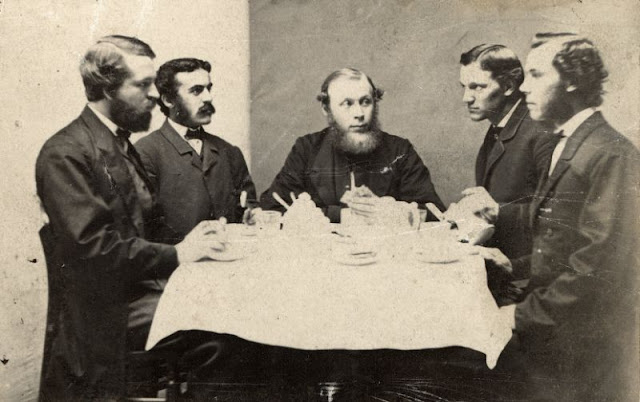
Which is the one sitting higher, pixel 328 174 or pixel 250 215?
pixel 328 174

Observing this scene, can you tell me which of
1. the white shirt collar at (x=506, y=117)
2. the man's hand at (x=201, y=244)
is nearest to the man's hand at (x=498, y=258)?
the white shirt collar at (x=506, y=117)

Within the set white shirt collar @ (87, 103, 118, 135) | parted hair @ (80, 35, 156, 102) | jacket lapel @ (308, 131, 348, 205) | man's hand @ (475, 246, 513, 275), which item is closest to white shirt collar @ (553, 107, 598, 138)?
man's hand @ (475, 246, 513, 275)

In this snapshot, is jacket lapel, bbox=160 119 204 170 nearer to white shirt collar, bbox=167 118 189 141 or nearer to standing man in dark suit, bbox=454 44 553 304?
white shirt collar, bbox=167 118 189 141

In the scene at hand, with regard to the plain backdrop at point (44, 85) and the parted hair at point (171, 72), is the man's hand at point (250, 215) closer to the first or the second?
the plain backdrop at point (44, 85)

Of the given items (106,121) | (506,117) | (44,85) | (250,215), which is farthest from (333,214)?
(44,85)

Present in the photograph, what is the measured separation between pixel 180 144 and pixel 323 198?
0.62 meters

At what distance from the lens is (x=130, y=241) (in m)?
2.77

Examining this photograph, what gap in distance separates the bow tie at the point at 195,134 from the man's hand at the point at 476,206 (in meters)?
1.04

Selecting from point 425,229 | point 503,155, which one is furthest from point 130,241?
point 503,155

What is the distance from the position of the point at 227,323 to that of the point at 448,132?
116 centimetres

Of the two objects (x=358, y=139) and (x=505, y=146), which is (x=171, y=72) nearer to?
(x=358, y=139)

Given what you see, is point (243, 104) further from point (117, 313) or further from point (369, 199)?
point (117, 313)

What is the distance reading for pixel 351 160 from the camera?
280 cm

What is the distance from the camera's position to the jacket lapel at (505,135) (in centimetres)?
272
